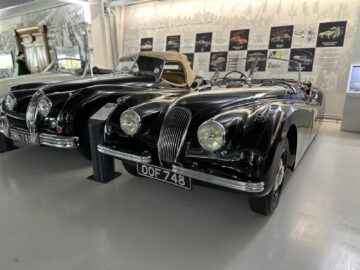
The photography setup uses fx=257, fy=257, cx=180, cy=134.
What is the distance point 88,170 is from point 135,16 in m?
6.00

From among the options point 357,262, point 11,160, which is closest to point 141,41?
point 11,160

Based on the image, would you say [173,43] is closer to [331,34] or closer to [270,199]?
[331,34]

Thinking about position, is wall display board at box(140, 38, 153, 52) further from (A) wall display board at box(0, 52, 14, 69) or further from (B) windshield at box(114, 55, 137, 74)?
(A) wall display board at box(0, 52, 14, 69)

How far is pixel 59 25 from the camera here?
27.2 ft

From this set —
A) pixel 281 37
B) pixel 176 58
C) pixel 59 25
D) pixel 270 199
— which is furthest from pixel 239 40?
pixel 59 25

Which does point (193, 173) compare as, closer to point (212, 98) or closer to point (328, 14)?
point (212, 98)

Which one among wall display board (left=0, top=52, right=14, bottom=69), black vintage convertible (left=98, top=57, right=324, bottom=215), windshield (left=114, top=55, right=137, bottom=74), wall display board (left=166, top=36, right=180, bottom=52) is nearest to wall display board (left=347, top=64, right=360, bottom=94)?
black vintage convertible (left=98, top=57, right=324, bottom=215)

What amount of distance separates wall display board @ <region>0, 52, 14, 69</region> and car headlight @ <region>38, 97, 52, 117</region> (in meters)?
8.76

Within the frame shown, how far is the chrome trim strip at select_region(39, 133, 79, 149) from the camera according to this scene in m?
2.59

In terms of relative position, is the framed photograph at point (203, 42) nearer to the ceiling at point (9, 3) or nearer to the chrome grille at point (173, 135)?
the chrome grille at point (173, 135)

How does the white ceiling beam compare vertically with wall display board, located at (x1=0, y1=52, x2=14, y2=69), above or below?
above

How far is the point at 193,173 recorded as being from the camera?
5.56ft

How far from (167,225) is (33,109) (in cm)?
199

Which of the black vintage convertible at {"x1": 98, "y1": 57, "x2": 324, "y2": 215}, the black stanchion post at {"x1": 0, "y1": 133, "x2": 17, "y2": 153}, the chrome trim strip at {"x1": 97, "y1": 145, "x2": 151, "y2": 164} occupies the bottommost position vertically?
the black stanchion post at {"x1": 0, "y1": 133, "x2": 17, "y2": 153}
